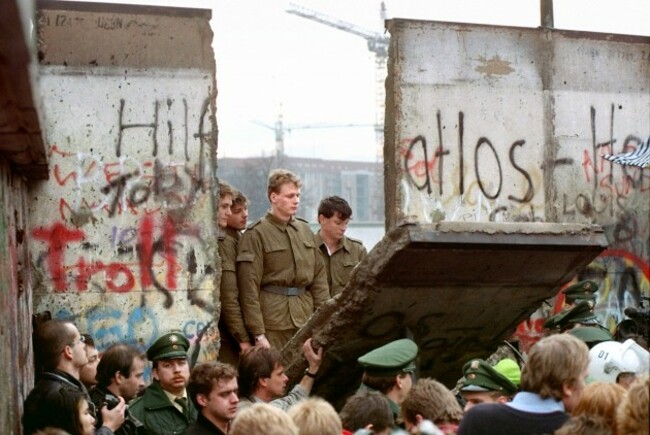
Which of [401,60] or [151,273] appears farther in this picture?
[401,60]

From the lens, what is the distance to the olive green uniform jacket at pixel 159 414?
338 inches

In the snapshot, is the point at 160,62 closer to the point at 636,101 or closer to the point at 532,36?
the point at 532,36

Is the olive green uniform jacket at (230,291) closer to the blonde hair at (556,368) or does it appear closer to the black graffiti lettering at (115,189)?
the black graffiti lettering at (115,189)

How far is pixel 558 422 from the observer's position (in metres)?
6.35

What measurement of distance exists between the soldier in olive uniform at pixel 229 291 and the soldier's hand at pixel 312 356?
7.31 ft

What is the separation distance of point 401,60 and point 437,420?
21.5 ft

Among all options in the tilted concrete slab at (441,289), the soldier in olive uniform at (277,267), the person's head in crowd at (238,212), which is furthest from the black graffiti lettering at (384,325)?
the person's head in crowd at (238,212)

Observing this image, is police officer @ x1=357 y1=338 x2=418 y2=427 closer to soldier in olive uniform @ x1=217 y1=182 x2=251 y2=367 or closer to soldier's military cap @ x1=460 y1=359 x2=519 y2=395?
A: soldier's military cap @ x1=460 y1=359 x2=519 y2=395

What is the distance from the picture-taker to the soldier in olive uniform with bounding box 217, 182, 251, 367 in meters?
11.5

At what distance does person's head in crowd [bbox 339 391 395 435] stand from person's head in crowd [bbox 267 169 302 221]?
4.42 meters

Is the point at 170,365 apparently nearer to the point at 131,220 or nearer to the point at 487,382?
the point at 487,382

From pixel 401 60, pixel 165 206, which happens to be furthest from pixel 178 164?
pixel 401 60

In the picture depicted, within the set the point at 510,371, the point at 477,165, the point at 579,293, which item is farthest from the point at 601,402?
the point at 477,165

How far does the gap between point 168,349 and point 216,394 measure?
1.35 metres
